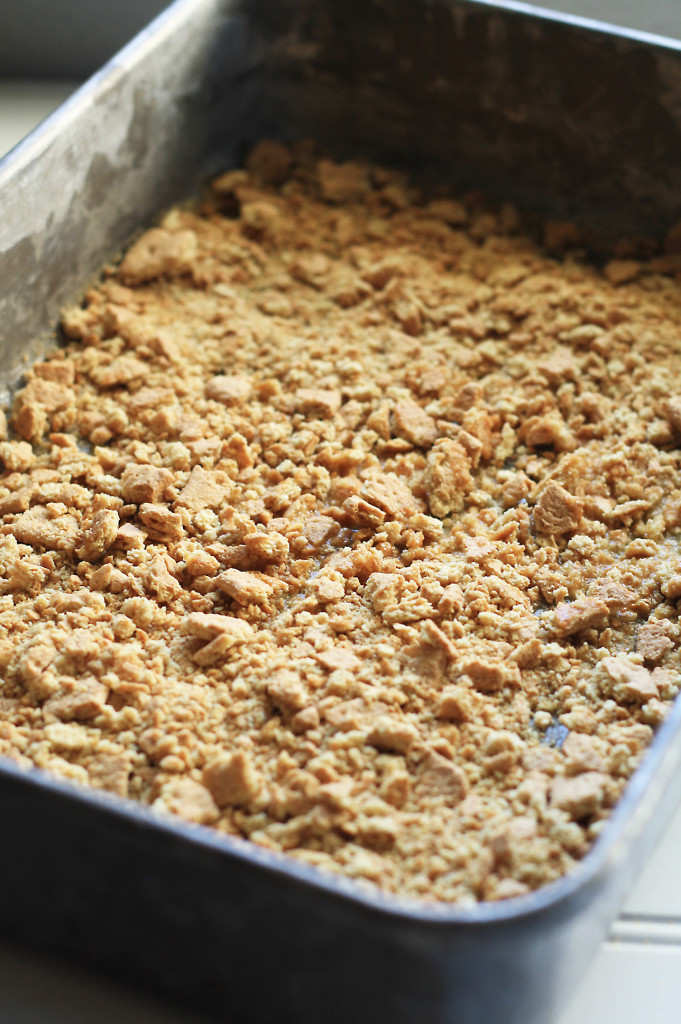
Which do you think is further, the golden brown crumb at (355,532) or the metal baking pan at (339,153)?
the golden brown crumb at (355,532)

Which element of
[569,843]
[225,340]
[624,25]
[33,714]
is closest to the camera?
[569,843]

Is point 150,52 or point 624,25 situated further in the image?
point 624,25

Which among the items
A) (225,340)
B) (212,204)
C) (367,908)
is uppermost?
(212,204)

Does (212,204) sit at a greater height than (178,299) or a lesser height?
greater

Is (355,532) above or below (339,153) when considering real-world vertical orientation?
below

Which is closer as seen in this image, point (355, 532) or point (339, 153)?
point (355, 532)

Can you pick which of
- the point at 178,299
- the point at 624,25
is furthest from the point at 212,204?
the point at 624,25

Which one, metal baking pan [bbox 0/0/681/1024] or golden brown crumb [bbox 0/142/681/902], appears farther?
golden brown crumb [bbox 0/142/681/902]

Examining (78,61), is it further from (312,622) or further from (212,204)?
(312,622)
